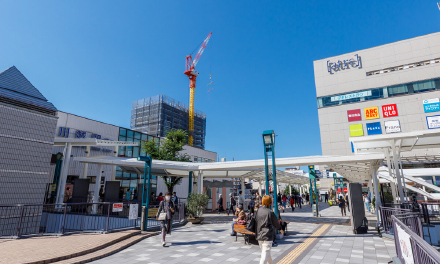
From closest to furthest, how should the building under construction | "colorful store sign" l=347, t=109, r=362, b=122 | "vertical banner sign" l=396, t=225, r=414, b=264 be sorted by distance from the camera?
"vertical banner sign" l=396, t=225, r=414, b=264 → "colorful store sign" l=347, t=109, r=362, b=122 → the building under construction

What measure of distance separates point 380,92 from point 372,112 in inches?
151

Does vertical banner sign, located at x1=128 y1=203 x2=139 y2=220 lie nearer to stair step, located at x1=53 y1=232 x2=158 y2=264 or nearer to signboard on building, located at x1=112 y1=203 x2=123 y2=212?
signboard on building, located at x1=112 y1=203 x2=123 y2=212

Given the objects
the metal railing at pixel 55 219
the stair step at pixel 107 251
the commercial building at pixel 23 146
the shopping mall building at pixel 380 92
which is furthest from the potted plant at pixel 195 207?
the shopping mall building at pixel 380 92

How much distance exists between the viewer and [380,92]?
4153 cm

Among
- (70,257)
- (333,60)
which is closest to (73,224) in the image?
(70,257)

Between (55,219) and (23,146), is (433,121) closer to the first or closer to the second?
(55,219)

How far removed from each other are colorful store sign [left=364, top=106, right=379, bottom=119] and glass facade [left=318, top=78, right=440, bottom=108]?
1.93m

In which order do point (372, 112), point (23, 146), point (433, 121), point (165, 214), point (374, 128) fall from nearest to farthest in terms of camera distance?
point (165, 214), point (23, 146), point (433, 121), point (374, 128), point (372, 112)

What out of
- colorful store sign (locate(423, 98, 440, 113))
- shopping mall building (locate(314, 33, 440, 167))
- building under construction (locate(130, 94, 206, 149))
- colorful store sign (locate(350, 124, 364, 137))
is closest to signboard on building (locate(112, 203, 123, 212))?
shopping mall building (locate(314, 33, 440, 167))

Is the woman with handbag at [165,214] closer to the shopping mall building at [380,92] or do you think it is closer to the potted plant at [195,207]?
the potted plant at [195,207]

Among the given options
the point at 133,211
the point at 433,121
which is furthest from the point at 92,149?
the point at 433,121

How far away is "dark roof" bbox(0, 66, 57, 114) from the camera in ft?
35.2

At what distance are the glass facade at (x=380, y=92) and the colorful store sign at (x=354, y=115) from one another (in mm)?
1875

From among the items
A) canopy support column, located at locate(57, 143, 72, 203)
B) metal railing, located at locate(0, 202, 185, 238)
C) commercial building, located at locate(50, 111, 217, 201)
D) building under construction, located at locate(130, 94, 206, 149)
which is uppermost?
building under construction, located at locate(130, 94, 206, 149)
